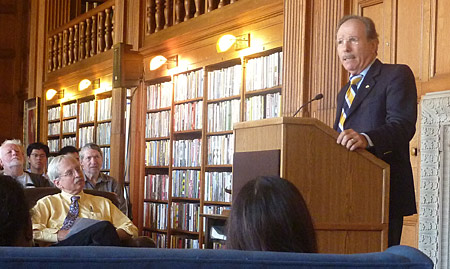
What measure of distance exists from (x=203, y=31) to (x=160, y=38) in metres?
1.01

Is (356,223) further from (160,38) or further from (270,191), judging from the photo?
(160,38)

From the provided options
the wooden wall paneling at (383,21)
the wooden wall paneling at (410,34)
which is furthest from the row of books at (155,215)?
the wooden wall paneling at (410,34)

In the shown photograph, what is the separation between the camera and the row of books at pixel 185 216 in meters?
7.98

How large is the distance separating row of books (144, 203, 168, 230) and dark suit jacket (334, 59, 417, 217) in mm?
6025

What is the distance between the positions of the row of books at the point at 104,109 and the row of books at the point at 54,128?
6.00ft

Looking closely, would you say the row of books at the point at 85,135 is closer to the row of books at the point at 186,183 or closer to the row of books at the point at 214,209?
the row of books at the point at 186,183

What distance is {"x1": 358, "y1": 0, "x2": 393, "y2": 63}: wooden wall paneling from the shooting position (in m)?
5.06

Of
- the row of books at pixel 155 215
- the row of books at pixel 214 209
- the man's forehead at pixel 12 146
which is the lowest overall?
the row of books at pixel 155 215

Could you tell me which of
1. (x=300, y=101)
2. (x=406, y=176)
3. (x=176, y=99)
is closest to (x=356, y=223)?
(x=406, y=176)

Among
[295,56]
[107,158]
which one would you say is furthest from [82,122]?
[295,56]

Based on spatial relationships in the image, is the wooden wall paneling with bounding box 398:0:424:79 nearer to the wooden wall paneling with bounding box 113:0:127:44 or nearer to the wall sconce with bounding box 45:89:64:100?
the wooden wall paneling with bounding box 113:0:127:44

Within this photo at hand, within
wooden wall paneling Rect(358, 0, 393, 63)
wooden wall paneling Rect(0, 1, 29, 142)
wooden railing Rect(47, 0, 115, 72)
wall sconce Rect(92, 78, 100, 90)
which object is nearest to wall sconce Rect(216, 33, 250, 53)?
wooden wall paneling Rect(358, 0, 393, 63)

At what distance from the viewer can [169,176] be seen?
8500mm

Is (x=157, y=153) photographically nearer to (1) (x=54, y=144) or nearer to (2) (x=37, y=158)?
(2) (x=37, y=158)
